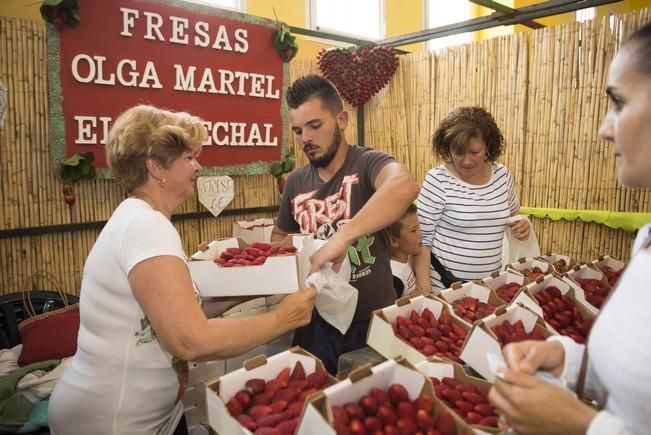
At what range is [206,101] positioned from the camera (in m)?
3.15

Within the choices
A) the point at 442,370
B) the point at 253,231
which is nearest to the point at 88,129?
the point at 253,231

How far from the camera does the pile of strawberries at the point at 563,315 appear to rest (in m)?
1.59

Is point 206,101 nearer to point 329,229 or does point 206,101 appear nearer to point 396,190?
point 329,229

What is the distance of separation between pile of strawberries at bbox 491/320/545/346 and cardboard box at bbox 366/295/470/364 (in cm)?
10

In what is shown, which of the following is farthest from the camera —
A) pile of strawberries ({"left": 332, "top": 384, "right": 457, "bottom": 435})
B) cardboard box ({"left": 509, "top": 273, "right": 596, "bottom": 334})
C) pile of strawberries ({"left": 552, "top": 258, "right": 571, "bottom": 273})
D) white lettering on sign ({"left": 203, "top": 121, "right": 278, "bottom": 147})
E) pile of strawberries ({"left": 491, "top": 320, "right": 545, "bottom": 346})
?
white lettering on sign ({"left": 203, "top": 121, "right": 278, "bottom": 147})

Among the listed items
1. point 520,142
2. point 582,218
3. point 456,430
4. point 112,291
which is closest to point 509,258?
point 582,218

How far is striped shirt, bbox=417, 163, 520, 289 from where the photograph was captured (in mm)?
2336

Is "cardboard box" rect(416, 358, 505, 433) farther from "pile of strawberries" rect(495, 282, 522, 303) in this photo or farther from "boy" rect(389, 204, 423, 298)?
"boy" rect(389, 204, 423, 298)

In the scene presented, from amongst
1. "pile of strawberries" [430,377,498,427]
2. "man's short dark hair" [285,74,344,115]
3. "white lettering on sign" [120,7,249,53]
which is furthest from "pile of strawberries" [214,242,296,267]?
"white lettering on sign" [120,7,249,53]

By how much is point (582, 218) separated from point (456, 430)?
2508mm

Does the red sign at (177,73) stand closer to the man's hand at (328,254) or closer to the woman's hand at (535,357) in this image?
the man's hand at (328,254)

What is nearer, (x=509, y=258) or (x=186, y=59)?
(x=509, y=258)

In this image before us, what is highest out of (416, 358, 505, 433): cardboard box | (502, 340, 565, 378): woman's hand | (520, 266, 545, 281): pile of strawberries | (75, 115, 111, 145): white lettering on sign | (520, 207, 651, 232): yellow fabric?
(75, 115, 111, 145): white lettering on sign

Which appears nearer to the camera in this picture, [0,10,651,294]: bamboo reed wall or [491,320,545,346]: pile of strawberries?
[491,320,545,346]: pile of strawberries
